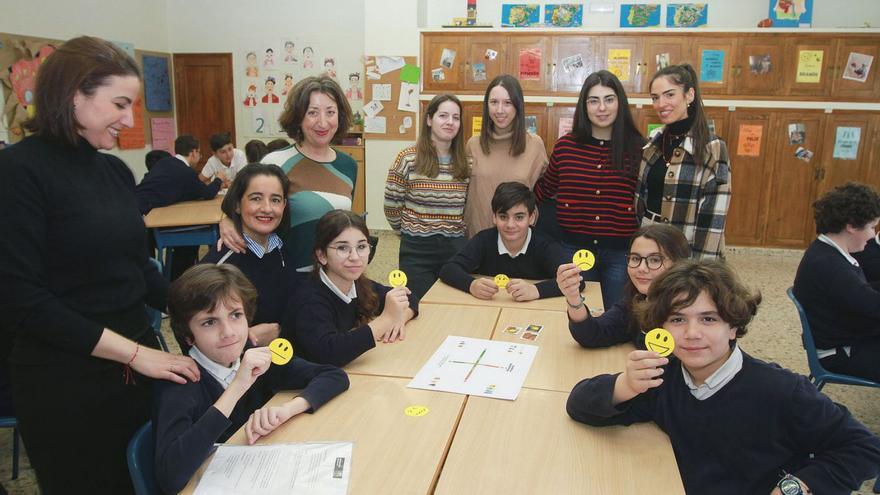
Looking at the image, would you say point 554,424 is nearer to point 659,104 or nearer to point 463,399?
point 463,399

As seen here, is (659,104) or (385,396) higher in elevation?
(659,104)

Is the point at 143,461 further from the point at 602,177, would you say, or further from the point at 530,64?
the point at 530,64

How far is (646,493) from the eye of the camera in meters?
1.37

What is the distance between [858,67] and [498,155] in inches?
216

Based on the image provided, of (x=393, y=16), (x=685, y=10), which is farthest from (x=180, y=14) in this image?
(x=685, y=10)

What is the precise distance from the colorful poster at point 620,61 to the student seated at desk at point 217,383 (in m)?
5.90

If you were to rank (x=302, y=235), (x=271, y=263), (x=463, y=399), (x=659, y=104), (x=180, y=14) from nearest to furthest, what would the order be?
(x=463, y=399) → (x=271, y=263) → (x=302, y=235) → (x=659, y=104) → (x=180, y=14)

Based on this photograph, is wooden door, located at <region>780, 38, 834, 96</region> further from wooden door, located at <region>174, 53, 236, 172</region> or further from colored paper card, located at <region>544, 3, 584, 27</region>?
wooden door, located at <region>174, 53, 236, 172</region>

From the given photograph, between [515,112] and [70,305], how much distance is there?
7.22 ft

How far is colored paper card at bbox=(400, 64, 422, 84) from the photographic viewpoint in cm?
722

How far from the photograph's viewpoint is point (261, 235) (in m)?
2.37

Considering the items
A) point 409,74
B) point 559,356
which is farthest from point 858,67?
point 559,356

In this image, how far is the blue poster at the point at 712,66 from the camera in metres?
6.64

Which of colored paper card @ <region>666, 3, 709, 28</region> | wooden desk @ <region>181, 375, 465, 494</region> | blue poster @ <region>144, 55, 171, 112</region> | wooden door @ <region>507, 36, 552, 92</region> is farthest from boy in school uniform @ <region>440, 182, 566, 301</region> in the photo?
blue poster @ <region>144, 55, 171, 112</region>
